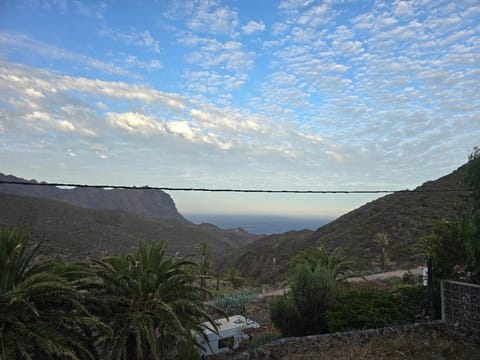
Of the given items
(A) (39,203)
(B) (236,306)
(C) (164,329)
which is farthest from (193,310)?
(A) (39,203)

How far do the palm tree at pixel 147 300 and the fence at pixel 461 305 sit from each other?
7600 millimetres

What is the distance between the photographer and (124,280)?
8.98m

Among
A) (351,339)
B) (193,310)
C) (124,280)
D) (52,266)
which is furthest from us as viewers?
(351,339)

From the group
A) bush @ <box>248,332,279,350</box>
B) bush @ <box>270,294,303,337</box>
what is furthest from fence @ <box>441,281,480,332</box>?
bush @ <box>248,332,279,350</box>

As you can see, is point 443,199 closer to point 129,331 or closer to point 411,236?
point 411,236

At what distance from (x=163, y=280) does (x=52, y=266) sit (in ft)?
8.79

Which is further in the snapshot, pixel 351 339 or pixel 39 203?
pixel 39 203

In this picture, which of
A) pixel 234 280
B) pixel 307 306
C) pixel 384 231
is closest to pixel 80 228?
pixel 234 280

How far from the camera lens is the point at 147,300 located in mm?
8992

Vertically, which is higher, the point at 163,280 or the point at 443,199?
the point at 443,199

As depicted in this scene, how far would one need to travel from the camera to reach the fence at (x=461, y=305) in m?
10.2

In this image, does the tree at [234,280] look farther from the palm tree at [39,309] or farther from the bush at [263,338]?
the palm tree at [39,309]

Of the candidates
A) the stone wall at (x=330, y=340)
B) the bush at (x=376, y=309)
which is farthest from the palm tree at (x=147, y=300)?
the bush at (x=376, y=309)

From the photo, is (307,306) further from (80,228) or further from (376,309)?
(80,228)
